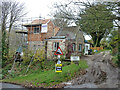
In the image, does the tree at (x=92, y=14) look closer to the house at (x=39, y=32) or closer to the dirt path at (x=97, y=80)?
the dirt path at (x=97, y=80)

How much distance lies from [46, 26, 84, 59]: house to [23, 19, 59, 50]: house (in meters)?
1.18

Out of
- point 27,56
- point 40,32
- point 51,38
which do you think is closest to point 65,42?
point 51,38

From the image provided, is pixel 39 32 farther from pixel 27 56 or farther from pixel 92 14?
pixel 92 14

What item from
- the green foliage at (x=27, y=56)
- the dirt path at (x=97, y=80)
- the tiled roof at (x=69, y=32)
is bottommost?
the dirt path at (x=97, y=80)

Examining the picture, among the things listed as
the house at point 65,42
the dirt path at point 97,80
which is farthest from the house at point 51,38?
the dirt path at point 97,80

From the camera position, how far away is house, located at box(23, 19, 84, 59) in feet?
60.0

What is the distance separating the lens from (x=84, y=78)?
39.5 feet

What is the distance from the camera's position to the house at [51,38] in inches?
720

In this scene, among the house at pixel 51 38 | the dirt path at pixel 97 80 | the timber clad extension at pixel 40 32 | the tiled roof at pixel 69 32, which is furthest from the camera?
the timber clad extension at pixel 40 32

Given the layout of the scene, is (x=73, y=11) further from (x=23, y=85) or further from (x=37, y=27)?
(x=37, y=27)

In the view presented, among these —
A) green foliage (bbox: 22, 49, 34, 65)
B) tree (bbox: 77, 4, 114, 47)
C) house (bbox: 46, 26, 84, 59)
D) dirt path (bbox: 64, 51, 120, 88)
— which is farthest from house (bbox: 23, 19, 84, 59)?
tree (bbox: 77, 4, 114, 47)

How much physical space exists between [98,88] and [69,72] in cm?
382

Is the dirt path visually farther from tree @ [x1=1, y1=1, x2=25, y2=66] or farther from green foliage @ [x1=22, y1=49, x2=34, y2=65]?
tree @ [x1=1, y1=1, x2=25, y2=66]

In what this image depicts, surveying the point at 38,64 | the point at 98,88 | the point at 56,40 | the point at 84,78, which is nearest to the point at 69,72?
the point at 84,78
